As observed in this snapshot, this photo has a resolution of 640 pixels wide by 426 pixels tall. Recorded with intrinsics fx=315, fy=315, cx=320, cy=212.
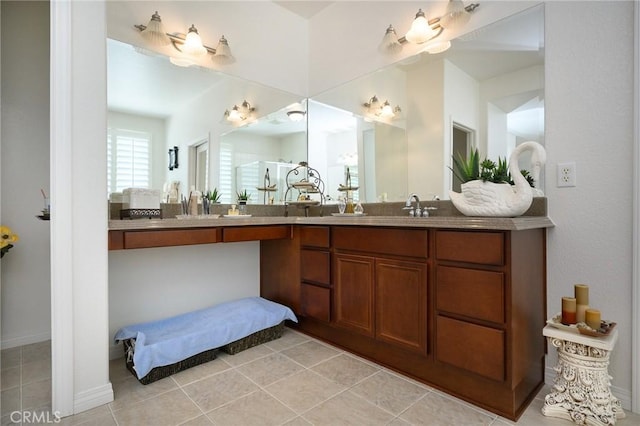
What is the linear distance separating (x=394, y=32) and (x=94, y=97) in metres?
2.03

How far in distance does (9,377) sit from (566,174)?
10.6 ft

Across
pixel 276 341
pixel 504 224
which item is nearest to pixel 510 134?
pixel 504 224

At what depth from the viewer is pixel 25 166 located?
2254 mm

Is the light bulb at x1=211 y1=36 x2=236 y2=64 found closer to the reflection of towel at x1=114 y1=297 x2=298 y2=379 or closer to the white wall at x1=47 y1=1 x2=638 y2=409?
the white wall at x1=47 y1=1 x2=638 y2=409

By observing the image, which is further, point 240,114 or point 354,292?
point 240,114

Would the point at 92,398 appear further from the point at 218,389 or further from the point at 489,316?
the point at 489,316

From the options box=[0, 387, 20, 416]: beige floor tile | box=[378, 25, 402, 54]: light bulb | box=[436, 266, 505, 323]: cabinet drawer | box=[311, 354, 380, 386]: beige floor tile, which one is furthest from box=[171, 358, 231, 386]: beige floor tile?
box=[378, 25, 402, 54]: light bulb

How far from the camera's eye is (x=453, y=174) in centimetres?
216

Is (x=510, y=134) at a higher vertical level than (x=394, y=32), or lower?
lower

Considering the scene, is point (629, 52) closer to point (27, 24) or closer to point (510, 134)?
point (510, 134)

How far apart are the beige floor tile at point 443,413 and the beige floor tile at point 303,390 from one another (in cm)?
38

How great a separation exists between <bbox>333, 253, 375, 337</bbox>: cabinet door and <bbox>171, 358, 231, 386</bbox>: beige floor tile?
78 centimetres

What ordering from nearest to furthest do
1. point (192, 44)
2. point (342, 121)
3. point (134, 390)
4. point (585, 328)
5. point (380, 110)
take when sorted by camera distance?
point (585, 328) < point (134, 390) < point (192, 44) < point (380, 110) < point (342, 121)

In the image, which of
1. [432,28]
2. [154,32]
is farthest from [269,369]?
[432,28]
